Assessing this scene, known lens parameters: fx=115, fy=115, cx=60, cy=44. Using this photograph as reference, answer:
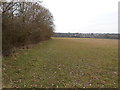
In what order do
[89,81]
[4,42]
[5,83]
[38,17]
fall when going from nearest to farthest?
[5,83]
[89,81]
[4,42]
[38,17]

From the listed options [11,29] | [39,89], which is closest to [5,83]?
[39,89]

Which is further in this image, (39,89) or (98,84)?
(98,84)

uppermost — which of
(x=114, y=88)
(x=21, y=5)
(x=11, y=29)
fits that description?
(x=21, y=5)

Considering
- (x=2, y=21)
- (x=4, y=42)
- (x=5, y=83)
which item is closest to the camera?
(x=5, y=83)

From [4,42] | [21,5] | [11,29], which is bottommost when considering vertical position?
[4,42]

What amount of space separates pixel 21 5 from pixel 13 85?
980 cm

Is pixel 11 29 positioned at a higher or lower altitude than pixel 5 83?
higher

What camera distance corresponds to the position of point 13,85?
3.71m

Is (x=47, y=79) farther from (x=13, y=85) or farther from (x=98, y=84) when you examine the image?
(x=98, y=84)

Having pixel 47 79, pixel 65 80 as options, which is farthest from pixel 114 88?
pixel 47 79

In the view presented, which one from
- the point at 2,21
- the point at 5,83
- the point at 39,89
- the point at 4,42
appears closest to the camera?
the point at 39,89

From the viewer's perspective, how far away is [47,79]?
4.34 meters

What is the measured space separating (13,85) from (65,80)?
1.79m

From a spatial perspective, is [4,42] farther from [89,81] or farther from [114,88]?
[114,88]
